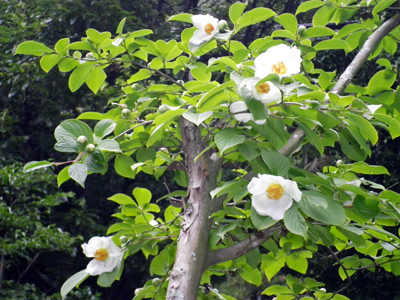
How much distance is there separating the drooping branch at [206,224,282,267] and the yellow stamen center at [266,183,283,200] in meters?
0.19

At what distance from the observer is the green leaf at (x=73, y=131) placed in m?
0.75

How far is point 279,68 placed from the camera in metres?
0.73

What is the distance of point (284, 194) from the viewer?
0.67 metres

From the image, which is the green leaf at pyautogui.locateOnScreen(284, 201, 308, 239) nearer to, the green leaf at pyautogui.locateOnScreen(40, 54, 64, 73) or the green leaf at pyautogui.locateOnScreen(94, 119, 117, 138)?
the green leaf at pyautogui.locateOnScreen(94, 119, 117, 138)

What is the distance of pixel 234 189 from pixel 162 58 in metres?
0.35

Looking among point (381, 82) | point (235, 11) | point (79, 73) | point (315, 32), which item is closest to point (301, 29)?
point (315, 32)

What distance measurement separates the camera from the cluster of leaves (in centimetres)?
73

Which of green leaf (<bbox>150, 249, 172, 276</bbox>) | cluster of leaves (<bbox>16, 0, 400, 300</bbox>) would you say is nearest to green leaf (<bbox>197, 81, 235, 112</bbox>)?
cluster of leaves (<bbox>16, 0, 400, 300</bbox>)

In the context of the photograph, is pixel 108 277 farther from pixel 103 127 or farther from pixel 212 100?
pixel 212 100

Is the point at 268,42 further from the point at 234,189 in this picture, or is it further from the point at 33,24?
the point at 33,24

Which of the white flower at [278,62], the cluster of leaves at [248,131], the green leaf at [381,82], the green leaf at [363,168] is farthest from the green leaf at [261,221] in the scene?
the green leaf at [381,82]

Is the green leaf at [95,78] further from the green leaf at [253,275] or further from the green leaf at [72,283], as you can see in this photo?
the green leaf at [253,275]

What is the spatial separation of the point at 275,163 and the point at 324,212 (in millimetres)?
104

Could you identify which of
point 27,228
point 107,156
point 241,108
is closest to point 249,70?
point 241,108
